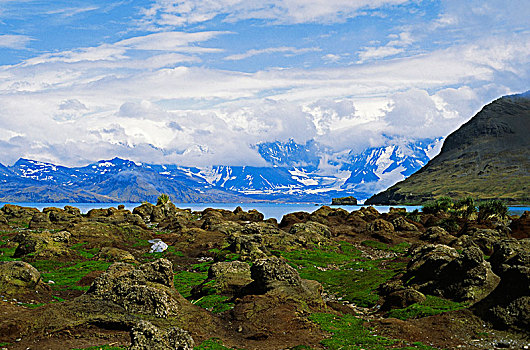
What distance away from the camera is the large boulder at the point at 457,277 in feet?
115

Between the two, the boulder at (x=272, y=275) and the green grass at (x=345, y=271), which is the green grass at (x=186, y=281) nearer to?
the boulder at (x=272, y=275)

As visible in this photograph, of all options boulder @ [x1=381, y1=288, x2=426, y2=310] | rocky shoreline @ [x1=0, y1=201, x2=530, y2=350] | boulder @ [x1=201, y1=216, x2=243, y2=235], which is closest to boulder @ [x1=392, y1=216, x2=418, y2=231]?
boulder @ [x1=201, y1=216, x2=243, y2=235]

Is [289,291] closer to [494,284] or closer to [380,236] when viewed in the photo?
[494,284]

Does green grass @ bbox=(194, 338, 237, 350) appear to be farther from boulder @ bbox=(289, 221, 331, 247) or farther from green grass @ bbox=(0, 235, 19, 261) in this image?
boulder @ bbox=(289, 221, 331, 247)

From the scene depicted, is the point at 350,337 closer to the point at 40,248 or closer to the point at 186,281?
the point at 186,281

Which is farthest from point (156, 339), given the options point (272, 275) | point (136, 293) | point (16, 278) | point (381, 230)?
point (381, 230)

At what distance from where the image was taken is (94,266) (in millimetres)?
53969

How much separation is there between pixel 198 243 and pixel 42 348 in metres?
54.8

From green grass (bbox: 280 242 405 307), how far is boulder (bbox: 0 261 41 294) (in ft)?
87.8

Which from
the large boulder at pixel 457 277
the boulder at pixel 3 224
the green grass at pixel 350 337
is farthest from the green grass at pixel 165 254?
the boulder at pixel 3 224

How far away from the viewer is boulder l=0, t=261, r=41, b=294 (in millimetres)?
35594

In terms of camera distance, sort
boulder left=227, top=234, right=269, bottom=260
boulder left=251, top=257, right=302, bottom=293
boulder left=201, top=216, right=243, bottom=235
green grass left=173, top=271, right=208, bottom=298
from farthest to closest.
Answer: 1. boulder left=201, top=216, right=243, bottom=235
2. boulder left=227, top=234, right=269, bottom=260
3. green grass left=173, top=271, right=208, bottom=298
4. boulder left=251, top=257, right=302, bottom=293

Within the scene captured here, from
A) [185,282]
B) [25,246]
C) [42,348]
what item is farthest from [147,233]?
[42,348]

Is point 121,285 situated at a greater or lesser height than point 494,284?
greater
